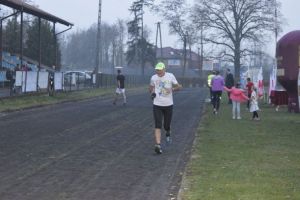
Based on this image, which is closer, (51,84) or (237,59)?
(51,84)

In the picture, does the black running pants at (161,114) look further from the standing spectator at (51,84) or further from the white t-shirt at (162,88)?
the standing spectator at (51,84)

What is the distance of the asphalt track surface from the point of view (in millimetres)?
8164

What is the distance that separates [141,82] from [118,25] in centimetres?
5293

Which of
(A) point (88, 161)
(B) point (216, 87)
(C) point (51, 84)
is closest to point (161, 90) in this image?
(A) point (88, 161)

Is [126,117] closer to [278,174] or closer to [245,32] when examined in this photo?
[278,174]

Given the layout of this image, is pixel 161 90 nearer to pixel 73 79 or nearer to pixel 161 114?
pixel 161 114

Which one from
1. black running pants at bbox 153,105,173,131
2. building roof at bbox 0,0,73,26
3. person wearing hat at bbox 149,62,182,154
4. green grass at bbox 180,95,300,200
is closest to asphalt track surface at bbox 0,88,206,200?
green grass at bbox 180,95,300,200

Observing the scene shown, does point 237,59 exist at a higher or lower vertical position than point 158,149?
higher

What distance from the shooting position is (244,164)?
1025 cm

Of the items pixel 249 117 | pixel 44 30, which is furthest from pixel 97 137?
pixel 44 30

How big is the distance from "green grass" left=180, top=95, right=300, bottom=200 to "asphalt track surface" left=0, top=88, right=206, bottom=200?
0.35 meters

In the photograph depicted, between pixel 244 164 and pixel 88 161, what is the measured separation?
2765 millimetres

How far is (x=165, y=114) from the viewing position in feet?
41.0

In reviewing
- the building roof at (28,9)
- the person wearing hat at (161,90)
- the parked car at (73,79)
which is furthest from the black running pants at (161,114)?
the parked car at (73,79)
